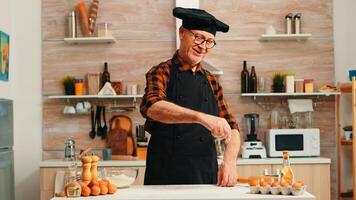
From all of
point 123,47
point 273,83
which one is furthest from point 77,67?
point 273,83

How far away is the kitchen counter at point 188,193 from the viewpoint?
245cm

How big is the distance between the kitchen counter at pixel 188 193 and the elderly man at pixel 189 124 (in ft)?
0.52

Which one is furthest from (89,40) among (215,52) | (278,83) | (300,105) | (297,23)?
(300,105)

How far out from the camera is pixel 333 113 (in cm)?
585

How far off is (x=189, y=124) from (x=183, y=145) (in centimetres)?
11

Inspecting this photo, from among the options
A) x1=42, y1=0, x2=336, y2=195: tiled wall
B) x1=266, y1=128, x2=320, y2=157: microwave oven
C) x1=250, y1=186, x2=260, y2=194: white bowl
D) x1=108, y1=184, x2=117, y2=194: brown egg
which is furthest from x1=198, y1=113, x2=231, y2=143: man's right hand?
x1=42, y1=0, x2=336, y2=195: tiled wall

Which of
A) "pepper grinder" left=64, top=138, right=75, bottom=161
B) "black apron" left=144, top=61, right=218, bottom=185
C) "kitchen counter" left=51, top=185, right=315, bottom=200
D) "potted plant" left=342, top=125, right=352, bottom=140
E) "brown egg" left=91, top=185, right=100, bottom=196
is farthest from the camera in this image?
"pepper grinder" left=64, top=138, right=75, bottom=161

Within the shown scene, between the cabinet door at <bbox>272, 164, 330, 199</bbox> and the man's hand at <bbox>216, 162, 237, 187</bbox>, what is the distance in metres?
2.47

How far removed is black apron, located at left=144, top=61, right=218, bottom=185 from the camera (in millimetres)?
3051

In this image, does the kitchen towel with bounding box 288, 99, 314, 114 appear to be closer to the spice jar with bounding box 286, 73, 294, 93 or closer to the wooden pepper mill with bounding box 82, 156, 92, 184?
the spice jar with bounding box 286, 73, 294, 93

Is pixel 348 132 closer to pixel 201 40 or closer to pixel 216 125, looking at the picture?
pixel 201 40

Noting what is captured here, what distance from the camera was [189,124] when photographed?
3.07 m

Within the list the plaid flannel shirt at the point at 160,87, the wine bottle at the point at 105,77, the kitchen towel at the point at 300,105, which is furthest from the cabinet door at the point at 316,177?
the plaid flannel shirt at the point at 160,87

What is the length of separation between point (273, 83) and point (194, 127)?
2825mm
